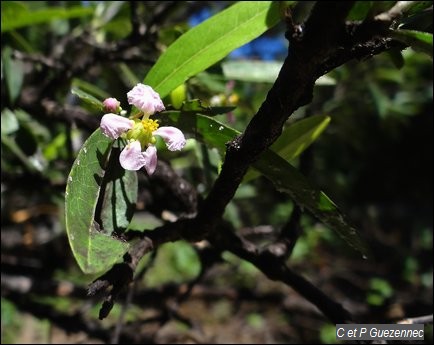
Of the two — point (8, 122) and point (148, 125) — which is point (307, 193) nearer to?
point (148, 125)

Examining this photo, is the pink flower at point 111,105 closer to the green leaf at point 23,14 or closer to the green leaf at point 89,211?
the green leaf at point 89,211

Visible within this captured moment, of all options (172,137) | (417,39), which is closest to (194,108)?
(172,137)

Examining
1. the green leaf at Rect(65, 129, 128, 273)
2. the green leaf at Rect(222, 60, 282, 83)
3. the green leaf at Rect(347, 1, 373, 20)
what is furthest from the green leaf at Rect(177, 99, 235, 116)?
the green leaf at Rect(222, 60, 282, 83)

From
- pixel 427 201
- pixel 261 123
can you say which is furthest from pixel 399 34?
pixel 427 201

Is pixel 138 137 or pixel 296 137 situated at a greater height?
pixel 138 137

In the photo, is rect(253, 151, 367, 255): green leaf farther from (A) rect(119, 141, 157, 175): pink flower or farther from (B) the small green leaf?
(B) the small green leaf

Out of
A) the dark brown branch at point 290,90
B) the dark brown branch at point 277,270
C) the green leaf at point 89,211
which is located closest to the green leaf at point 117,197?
the green leaf at point 89,211
